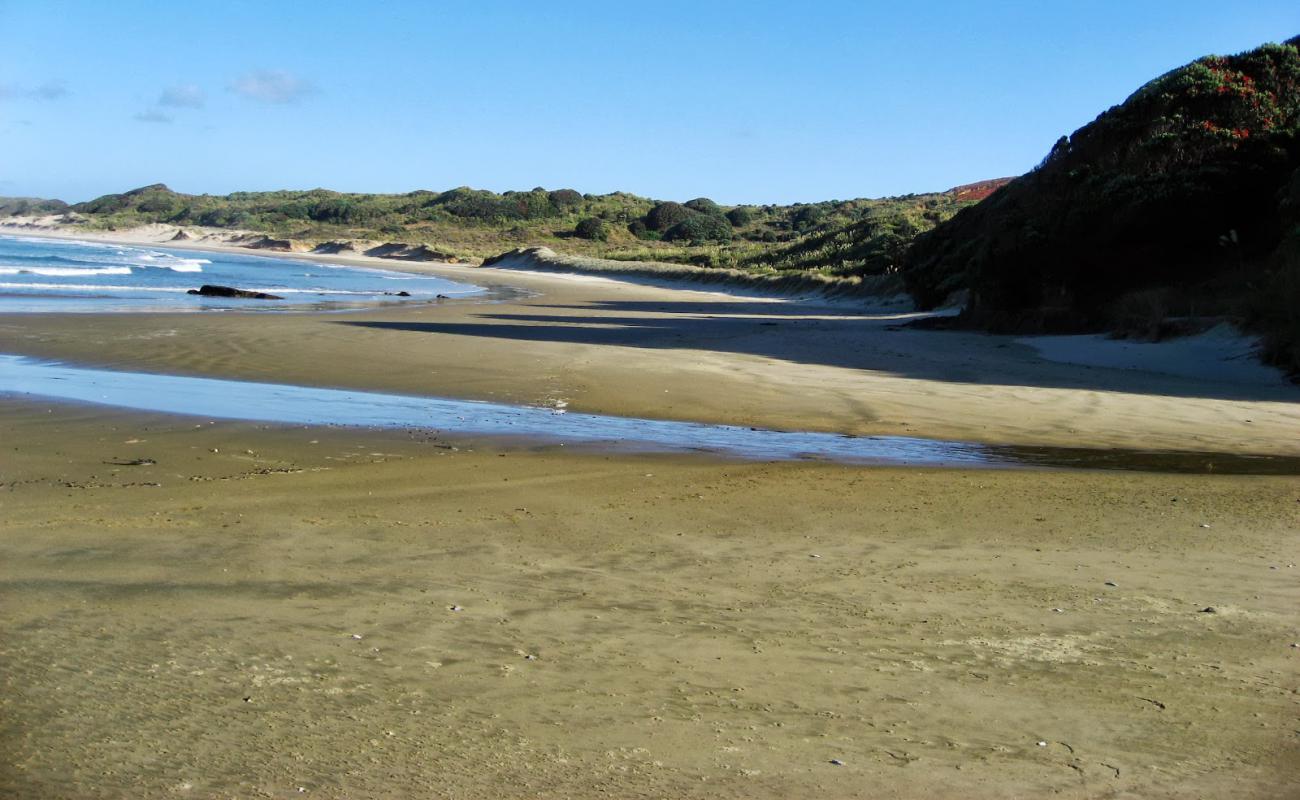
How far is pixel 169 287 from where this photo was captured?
114 feet

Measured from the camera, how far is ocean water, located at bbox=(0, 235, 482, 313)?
84.3 feet

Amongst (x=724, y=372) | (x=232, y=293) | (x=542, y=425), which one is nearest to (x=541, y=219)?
(x=232, y=293)

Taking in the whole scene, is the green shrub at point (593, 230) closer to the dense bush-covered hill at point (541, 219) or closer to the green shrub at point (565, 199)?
the dense bush-covered hill at point (541, 219)

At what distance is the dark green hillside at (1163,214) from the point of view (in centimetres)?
1984

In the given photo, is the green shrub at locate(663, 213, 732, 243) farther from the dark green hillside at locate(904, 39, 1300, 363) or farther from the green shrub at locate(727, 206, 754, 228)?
the dark green hillside at locate(904, 39, 1300, 363)

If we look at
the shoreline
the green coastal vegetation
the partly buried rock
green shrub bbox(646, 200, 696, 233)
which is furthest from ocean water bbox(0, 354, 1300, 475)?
green shrub bbox(646, 200, 696, 233)

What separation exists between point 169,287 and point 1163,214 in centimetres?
2723

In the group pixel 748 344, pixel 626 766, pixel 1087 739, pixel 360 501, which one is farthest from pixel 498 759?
pixel 748 344

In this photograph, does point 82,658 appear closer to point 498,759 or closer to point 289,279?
point 498,759

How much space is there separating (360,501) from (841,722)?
401cm

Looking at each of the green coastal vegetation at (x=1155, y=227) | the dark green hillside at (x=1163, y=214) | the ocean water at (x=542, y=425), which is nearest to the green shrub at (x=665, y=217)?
the green coastal vegetation at (x=1155, y=227)

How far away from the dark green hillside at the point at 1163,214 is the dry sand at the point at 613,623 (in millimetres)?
11160

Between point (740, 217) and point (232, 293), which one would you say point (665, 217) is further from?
point (232, 293)

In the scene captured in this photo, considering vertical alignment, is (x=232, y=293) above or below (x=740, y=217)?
below
